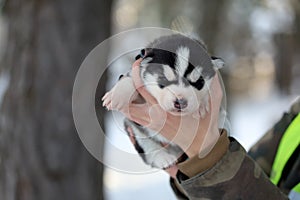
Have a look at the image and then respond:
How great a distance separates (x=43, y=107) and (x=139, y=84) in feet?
3.59

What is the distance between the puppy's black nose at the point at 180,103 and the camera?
0.68 meters

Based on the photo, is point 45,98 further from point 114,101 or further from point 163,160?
point 114,101

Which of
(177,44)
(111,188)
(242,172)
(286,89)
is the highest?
(177,44)

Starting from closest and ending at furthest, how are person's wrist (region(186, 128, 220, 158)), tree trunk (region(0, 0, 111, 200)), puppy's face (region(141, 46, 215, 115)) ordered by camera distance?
puppy's face (region(141, 46, 215, 115)) → person's wrist (region(186, 128, 220, 158)) → tree trunk (region(0, 0, 111, 200))

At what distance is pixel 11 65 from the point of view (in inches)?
70.8

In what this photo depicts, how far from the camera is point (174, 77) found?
0.66 meters

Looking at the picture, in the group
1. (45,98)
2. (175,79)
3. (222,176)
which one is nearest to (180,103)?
(175,79)

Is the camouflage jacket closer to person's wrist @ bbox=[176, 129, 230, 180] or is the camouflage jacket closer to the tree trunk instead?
person's wrist @ bbox=[176, 129, 230, 180]

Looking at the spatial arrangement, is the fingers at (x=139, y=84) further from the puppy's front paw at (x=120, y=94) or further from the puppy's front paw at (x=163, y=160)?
the puppy's front paw at (x=163, y=160)

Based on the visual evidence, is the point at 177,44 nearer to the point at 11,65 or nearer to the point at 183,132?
the point at 183,132

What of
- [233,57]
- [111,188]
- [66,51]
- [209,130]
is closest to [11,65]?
[66,51]

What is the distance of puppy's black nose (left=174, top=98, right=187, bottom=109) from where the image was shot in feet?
2.22

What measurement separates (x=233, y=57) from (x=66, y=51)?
383cm

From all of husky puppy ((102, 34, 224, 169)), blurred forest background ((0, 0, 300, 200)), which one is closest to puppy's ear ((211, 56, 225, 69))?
husky puppy ((102, 34, 224, 169))
